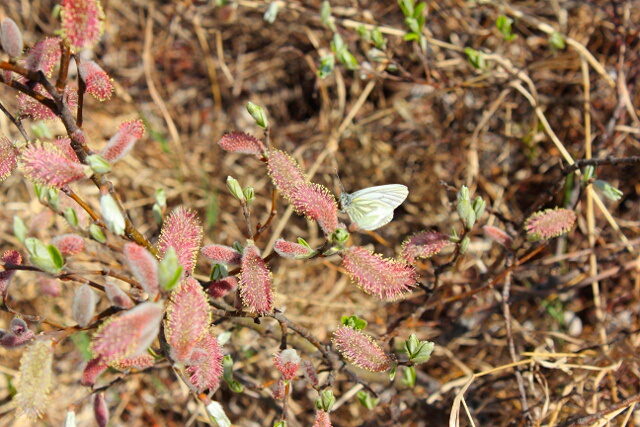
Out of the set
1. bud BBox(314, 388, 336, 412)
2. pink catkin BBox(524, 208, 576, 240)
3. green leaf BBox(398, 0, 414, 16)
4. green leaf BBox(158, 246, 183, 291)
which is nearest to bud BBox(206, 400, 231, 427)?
bud BBox(314, 388, 336, 412)

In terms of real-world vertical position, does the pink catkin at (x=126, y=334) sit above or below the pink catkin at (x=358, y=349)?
above

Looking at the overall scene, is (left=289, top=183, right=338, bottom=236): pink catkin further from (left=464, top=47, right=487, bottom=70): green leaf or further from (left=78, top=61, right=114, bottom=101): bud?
(left=464, top=47, right=487, bottom=70): green leaf

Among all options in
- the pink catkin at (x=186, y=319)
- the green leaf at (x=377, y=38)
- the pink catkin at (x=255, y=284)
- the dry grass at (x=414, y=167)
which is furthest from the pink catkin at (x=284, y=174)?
the green leaf at (x=377, y=38)

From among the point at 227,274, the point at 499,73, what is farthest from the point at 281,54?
the point at 227,274

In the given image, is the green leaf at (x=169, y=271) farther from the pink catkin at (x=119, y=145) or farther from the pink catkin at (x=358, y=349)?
the pink catkin at (x=358, y=349)

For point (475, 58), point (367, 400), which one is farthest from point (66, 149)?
point (475, 58)

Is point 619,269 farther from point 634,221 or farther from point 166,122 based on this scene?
point 166,122
